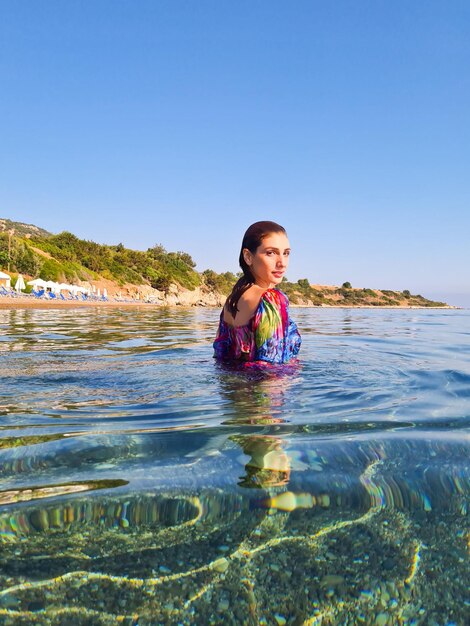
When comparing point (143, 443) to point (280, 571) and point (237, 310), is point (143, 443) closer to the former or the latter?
point (280, 571)

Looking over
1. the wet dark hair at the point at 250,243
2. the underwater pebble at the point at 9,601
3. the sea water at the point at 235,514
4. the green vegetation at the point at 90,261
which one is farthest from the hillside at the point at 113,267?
the underwater pebble at the point at 9,601

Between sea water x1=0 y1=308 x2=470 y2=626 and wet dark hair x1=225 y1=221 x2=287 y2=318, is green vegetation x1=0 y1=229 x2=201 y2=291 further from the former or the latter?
sea water x1=0 y1=308 x2=470 y2=626

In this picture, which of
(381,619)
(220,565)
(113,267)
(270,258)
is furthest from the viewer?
(113,267)

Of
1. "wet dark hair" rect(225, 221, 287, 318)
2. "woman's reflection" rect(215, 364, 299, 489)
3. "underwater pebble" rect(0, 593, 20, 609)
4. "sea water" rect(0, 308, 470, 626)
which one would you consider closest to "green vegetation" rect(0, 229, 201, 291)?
"wet dark hair" rect(225, 221, 287, 318)

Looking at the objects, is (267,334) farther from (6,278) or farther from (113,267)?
(113,267)

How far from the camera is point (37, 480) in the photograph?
1582 millimetres

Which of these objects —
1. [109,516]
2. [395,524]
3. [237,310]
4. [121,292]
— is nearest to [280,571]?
[395,524]

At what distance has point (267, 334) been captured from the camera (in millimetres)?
4113

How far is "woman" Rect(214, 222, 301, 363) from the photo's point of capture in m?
4.07

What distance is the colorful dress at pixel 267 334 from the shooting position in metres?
4.04

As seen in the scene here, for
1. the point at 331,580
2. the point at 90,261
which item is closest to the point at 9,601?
the point at 331,580

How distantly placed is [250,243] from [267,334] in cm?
85

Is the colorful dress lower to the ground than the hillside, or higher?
lower

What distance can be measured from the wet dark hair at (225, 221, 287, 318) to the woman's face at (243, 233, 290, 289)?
0.03 m
